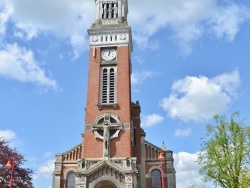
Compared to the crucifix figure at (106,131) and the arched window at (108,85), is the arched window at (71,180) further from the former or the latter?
the arched window at (108,85)

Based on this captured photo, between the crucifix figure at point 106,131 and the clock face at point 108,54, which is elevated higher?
the clock face at point 108,54

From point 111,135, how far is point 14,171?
10139mm

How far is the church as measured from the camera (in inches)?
1348

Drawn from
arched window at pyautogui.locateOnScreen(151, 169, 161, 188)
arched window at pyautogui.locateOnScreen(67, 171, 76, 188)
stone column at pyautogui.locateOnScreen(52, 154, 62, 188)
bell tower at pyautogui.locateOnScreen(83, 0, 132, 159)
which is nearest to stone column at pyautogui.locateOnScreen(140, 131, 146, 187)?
arched window at pyautogui.locateOnScreen(151, 169, 161, 188)

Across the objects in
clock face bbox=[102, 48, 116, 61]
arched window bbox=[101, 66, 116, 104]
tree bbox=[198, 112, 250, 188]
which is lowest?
tree bbox=[198, 112, 250, 188]

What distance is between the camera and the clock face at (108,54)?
40.1 metres

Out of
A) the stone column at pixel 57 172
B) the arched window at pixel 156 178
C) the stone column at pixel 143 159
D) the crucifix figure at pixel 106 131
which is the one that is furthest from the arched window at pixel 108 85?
the arched window at pixel 156 178

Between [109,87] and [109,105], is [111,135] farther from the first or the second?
[109,87]

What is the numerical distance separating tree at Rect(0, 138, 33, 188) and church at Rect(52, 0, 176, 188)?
4.73 metres

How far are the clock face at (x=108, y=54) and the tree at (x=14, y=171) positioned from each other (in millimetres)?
14390

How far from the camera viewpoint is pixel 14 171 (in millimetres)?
32438

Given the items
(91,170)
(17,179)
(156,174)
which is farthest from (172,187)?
(17,179)

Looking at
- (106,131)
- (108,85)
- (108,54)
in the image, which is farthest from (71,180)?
(108,54)

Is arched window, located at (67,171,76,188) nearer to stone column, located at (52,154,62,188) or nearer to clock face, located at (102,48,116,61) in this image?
stone column, located at (52,154,62,188)
